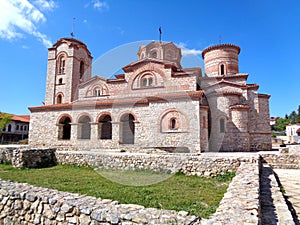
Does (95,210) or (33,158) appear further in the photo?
(33,158)

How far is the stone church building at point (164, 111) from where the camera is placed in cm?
1344

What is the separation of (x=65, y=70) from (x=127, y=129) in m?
10.2

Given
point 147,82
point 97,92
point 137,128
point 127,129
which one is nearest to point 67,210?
point 137,128

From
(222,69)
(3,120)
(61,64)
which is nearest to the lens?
(222,69)

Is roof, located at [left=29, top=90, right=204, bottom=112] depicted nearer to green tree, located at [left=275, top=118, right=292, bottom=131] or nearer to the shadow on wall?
the shadow on wall

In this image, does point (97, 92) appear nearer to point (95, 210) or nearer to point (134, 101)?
point (134, 101)

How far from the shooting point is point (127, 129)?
16141 millimetres

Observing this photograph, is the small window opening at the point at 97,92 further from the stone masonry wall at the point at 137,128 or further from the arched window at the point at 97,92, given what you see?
the stone masonry wall at the point at 137,128

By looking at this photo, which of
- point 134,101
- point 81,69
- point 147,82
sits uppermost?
point 81,69

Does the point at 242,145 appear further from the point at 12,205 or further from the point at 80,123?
the point at 12,205

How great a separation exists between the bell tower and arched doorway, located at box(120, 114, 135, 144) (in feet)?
25.4

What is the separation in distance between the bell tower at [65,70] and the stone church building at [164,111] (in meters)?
0.28

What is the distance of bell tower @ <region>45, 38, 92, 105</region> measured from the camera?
20.6 meters

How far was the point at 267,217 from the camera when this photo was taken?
3219 mm
